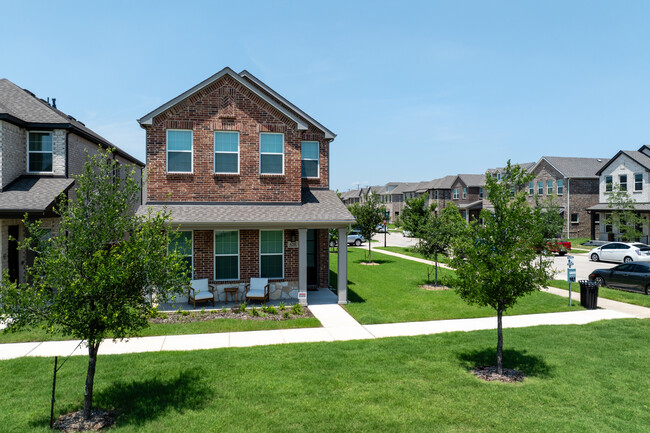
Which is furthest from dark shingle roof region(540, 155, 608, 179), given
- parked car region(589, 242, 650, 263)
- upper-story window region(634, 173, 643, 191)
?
parked car region(589, 242, 650, 263)

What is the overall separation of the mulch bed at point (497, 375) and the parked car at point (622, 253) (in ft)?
81.0

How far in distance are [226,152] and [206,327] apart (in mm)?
6778

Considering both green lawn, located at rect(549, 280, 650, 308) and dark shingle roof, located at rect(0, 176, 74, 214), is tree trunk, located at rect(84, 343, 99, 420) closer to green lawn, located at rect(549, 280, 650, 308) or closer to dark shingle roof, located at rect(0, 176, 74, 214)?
dark shingle roof, located at rect(0, 176, 74, 214)

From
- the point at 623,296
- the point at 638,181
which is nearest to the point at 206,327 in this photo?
the point at 623,296

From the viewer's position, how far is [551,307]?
15.1 metres

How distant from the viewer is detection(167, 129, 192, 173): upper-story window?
15.2 meters

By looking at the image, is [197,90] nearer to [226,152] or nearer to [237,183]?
[226,152]

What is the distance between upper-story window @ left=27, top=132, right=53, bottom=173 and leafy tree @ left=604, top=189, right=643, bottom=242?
4028 cm

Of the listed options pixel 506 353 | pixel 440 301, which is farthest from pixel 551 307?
pixel 506 353

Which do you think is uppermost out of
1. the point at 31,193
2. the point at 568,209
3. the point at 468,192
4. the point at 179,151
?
the point at 468,192

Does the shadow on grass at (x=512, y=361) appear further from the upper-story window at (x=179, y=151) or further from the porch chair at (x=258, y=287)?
the upper-story window at (x=179, y=151)

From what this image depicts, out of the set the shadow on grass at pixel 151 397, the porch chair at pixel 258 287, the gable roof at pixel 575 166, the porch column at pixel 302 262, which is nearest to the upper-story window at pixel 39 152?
the porch chair at pixel 258 287

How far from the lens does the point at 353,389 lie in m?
7.70

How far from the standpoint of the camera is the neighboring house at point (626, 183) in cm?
3700
